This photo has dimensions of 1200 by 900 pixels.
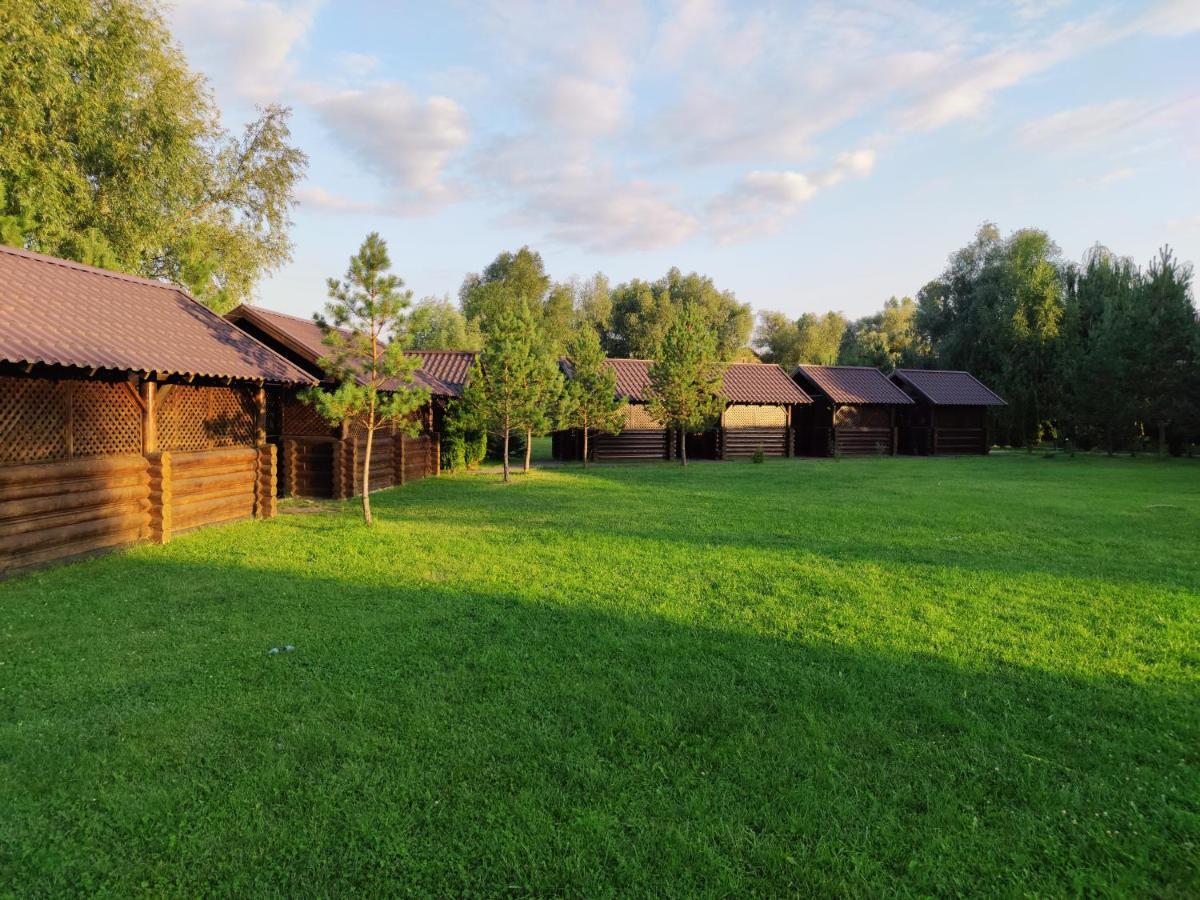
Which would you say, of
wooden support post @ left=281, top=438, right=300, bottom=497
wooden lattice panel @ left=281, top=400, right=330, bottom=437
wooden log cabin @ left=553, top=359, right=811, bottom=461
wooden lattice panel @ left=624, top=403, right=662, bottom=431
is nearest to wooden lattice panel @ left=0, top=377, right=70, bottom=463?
wooden lattice panel @ left=281, top=400, right=330, bottom=437

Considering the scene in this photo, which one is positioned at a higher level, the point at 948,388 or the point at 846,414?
the point at 948,388

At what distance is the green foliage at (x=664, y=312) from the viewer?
5869cm

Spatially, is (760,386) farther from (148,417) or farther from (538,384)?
(148,417)

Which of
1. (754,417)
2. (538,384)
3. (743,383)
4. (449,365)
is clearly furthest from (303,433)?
(743,383)

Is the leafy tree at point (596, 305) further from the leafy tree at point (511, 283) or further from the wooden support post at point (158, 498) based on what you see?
the wooden support post at point (158, 498)

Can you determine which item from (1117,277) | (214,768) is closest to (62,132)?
(214,768)

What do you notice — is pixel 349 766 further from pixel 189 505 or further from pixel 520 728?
pixel 189 505

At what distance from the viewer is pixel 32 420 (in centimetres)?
870

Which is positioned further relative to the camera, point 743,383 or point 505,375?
point 743,383

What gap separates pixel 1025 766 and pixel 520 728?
9.95ft

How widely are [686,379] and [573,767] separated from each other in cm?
2316

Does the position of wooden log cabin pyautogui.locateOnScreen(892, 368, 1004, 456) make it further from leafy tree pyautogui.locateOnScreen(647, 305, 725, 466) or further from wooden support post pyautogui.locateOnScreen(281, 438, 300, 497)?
wooden support post pyautogui.locateOnScreen(281, 438, 300, 497)

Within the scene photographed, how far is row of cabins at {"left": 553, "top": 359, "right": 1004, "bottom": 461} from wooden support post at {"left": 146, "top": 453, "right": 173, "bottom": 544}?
20.2m

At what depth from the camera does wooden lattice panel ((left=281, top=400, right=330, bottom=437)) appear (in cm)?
1641
